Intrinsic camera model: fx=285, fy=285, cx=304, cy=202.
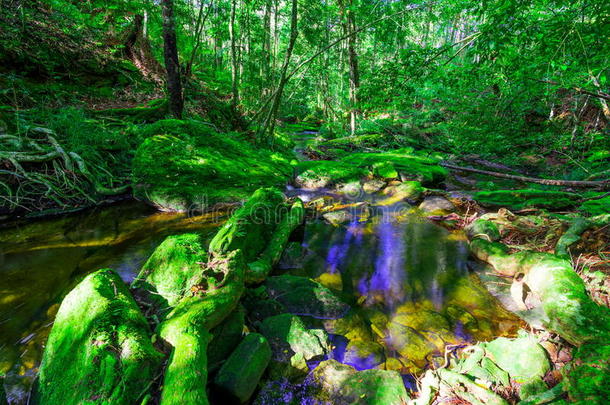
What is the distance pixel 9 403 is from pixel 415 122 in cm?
1586

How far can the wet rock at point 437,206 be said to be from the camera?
695 cm

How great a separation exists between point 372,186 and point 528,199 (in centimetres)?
378

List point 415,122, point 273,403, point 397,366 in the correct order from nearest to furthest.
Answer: point 273,403 < point 397,366 < point 415,122

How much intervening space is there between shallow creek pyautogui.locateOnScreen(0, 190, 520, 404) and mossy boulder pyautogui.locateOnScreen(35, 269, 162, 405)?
58cm

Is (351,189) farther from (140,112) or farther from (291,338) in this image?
(140,112)

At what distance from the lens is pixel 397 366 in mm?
2826

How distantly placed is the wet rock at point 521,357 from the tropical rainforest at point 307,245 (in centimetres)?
2

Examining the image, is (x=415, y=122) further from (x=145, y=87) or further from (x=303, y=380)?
(x=303, y=380)

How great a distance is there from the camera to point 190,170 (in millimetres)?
6770

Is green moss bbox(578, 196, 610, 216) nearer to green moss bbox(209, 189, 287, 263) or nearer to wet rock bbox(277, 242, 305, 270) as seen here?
wet rock bbox(277, 242, 305, 270)

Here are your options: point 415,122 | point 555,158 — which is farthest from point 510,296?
point 415,122

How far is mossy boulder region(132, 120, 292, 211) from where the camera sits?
21.1 feet

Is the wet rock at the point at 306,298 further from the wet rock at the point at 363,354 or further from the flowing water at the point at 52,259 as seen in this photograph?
the flowing water at the point at 52,259

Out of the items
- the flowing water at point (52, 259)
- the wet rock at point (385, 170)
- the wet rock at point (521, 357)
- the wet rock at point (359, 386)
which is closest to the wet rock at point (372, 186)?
the wet rock at point (385, 170)
